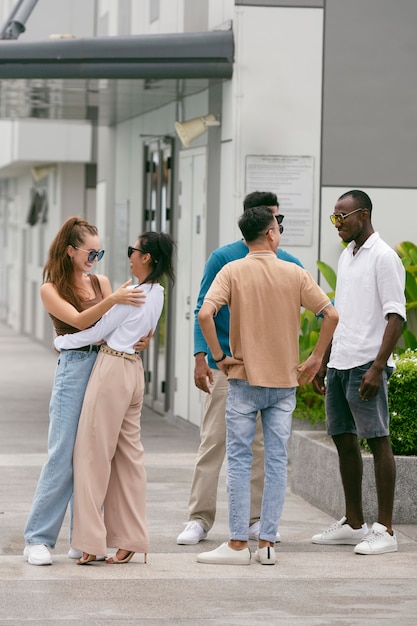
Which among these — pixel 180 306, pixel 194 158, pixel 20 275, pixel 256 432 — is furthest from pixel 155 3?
pixel 20 275

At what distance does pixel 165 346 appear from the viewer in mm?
14656

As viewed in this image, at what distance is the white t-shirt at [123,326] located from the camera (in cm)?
698

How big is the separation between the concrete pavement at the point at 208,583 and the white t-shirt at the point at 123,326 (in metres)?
1.11

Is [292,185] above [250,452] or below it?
above

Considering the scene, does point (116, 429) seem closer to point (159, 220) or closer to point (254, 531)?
point (254, 531)

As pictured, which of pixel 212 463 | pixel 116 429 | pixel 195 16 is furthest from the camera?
pixel 195 16

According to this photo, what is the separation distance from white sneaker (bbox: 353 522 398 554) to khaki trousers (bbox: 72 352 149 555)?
120 cm

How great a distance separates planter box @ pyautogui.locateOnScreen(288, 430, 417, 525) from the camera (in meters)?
8.34

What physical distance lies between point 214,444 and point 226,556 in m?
0.80

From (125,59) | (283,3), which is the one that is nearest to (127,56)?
(125,59)

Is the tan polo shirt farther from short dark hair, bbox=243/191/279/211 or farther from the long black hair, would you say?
short dark hair, bbox=243/191/279/211

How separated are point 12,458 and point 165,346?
143 inches

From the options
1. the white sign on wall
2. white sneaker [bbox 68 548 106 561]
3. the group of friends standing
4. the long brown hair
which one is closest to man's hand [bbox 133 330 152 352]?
the group of friends standing

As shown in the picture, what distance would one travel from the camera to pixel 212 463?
308 inches
